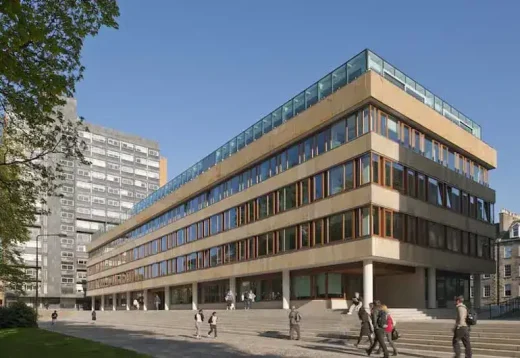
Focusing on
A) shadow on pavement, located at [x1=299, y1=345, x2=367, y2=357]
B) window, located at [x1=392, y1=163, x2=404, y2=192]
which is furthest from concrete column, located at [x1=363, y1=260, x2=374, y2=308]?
shadow on pavement, located at [x1=299, y1=345, x2=367, y2=357]

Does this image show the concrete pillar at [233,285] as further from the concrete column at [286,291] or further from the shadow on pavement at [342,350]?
the shadow on pavement at [342,350]

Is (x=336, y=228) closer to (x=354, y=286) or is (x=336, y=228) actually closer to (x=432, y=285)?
(x=354, y=286)

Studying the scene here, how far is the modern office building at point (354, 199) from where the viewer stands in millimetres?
33031

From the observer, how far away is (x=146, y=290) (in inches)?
2881

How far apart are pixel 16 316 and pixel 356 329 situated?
73.0ft

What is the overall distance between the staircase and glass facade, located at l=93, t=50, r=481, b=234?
35.5ft

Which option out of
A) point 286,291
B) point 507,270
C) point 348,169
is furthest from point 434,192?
point 507,270

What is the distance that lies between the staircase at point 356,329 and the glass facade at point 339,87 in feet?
35.5

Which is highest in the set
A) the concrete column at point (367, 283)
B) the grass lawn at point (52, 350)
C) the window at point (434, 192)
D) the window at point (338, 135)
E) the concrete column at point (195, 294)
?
the window at point (338, 135)

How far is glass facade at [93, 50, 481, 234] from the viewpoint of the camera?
3383 cm

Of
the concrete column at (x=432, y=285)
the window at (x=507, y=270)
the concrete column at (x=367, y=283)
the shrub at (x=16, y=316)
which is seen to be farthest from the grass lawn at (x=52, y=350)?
the window at (x=507, y=270)

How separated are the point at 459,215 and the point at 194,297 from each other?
92.3 feet

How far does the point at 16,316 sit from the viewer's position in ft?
119

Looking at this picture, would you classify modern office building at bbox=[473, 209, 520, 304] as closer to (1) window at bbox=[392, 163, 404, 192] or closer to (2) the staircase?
(1) window at bbox=[392, 163, 404, 192]
